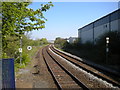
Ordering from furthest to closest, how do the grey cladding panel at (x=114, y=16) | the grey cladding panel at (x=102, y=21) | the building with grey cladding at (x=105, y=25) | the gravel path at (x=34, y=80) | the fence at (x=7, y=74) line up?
the grey cladding panel at (x=102, y=21), the grey cladding panel at (x=114, y=16), the building with grey cladding at (x=105, y=25), the gravel path at (x=34, y=80), the fence at (x=7, y=74)

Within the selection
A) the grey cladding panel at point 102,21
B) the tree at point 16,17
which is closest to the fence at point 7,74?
the tree at point 16,17

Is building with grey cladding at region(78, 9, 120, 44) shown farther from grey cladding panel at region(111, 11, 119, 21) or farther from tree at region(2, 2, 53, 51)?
tree at region(2, 2, 53, 51)

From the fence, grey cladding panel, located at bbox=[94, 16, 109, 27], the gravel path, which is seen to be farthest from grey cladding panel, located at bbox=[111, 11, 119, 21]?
the fence

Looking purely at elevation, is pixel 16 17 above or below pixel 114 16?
below

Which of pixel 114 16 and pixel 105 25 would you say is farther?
pixel 105 25

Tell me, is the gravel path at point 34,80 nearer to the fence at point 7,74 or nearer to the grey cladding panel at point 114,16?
the fence at point 7,74

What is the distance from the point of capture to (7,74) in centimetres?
687

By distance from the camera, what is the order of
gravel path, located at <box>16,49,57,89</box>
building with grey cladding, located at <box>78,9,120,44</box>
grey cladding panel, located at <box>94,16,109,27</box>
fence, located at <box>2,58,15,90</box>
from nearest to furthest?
fence, located at <box>2,58,15,90</box>
gravel path, located at <box>16,49,57,89</box>
building with grey cladding, located at <box>78,9,120,44</box>
grey cladding panel, located at <box>94,16,109,27</box>

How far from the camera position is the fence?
6737mm

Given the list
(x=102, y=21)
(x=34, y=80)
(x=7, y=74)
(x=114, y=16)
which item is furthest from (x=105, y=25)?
(x=7, y=74)

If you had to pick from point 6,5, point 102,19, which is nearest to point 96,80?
point 6,5

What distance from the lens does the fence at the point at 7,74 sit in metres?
6.74

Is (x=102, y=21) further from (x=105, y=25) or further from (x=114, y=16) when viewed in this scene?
(x=114, y=16)

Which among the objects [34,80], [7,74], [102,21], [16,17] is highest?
[102,21]
